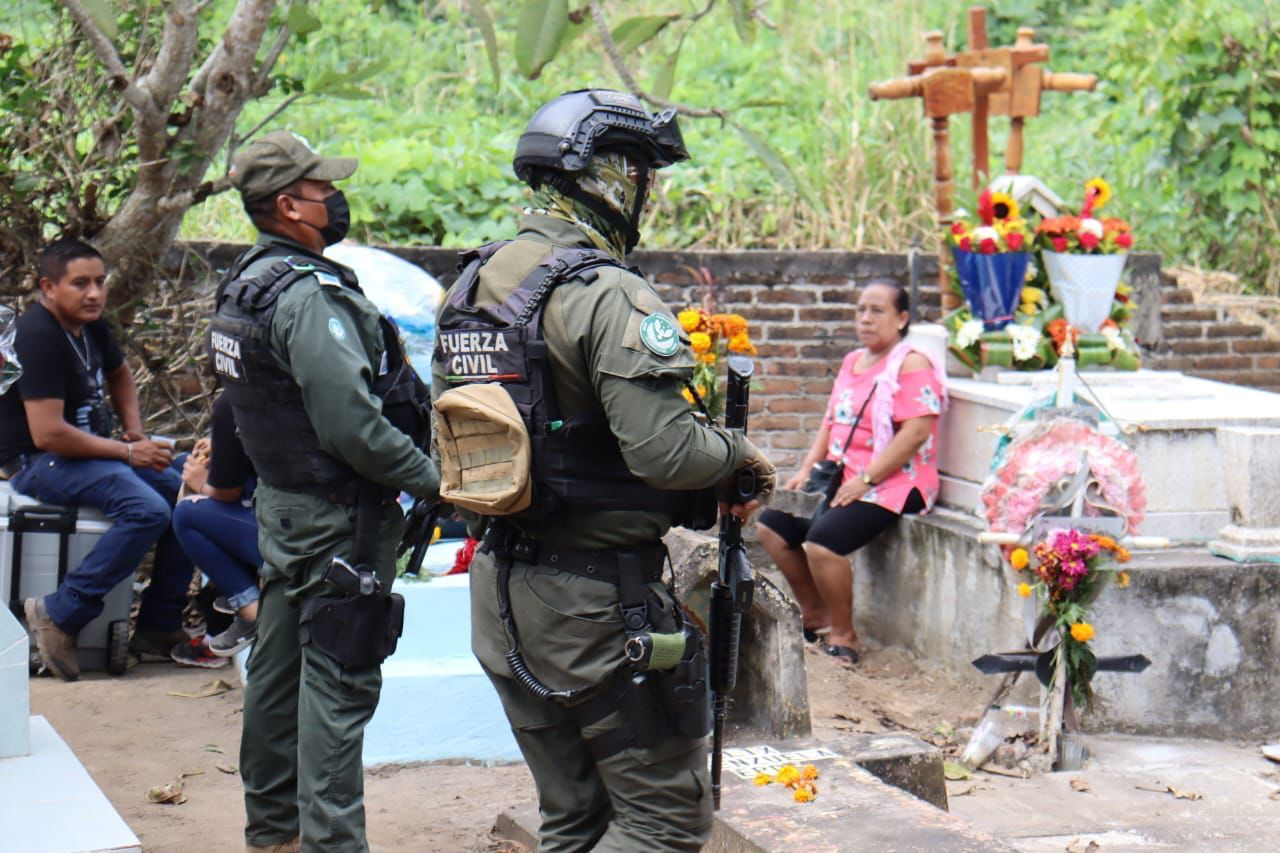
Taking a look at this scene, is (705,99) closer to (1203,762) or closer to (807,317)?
(807,317)

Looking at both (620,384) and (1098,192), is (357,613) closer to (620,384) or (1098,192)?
(620,384)

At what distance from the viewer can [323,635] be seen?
3.78 m

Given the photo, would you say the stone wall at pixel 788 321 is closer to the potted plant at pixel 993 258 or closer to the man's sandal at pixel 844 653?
the potted plant at pixel 993 258

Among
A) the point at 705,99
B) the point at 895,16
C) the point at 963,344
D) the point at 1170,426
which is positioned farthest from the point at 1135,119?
the point at 1170,426

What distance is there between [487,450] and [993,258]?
4.54 meters

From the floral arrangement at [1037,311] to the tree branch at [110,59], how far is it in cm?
382

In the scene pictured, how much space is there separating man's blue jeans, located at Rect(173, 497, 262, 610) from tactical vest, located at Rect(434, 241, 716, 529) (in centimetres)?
282

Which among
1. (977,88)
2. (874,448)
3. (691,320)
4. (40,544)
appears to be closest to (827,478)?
(874,448)

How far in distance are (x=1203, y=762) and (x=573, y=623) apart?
349 centimetres

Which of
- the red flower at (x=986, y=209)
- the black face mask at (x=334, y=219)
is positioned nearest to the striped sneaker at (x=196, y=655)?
the black face mask at (x=334, y=219)

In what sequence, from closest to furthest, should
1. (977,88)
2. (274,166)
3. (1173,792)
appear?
(274,166), (1173,792), (977,88)

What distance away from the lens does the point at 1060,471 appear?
538cm

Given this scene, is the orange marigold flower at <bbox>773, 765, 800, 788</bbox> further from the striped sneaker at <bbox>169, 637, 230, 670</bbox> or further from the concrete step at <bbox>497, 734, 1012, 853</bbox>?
the striped sneaker at <bbox>169, 637, 230, 670</bbox>

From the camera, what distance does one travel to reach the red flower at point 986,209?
724 cm
